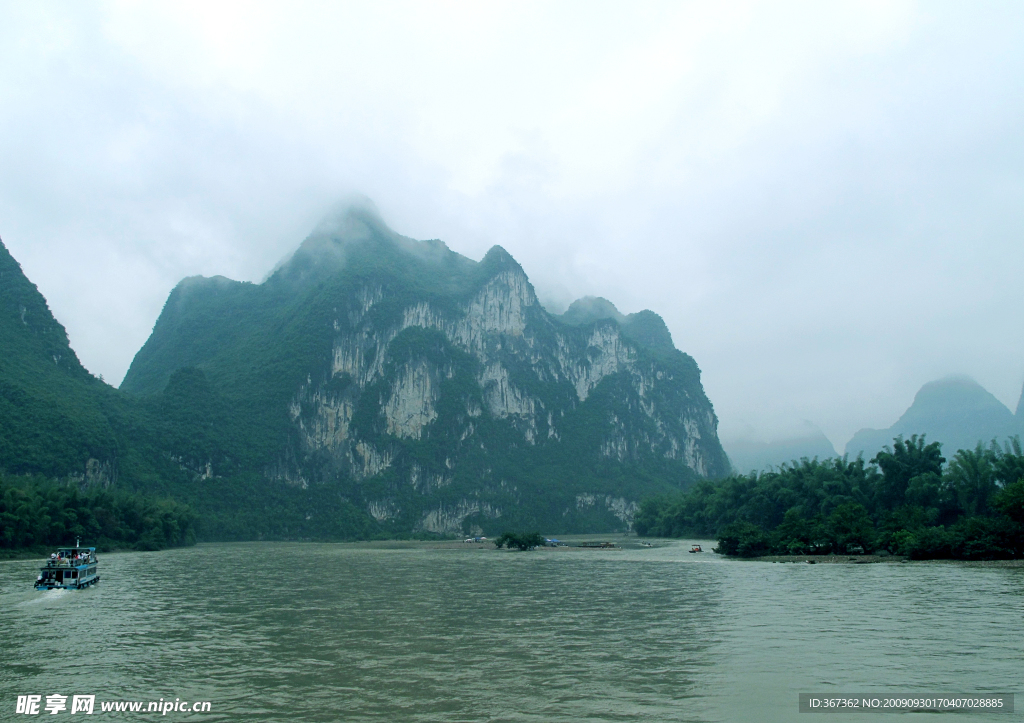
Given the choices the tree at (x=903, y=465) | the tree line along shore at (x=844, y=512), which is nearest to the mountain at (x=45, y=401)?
the tree line along shore at (x=844, y=512)

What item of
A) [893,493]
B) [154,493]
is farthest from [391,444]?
[893,493]

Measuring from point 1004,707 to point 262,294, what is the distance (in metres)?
154

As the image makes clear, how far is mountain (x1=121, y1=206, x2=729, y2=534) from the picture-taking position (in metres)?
120

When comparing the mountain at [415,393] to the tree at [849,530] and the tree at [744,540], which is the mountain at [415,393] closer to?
the tree at [744,540]

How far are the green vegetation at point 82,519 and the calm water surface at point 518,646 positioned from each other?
25.6 m

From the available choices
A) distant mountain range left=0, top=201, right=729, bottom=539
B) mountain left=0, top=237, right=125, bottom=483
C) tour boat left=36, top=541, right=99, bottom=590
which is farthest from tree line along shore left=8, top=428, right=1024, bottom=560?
tour boat left=36, top=541, right=99, bottom=590

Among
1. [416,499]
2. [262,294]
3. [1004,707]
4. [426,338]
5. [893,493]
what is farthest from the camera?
[262,294]

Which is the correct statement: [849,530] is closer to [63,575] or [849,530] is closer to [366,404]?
[63,575]

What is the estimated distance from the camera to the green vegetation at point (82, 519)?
51.4 m

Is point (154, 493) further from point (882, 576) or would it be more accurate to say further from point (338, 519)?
point (882, 576)

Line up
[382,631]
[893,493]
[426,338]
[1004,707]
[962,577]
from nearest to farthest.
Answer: [1004,707] → [382,631] → [962,577] → [893,493] → [426,338]

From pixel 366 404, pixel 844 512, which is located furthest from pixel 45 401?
pixel 844 512

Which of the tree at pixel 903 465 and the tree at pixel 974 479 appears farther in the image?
the tree at pixel 903 465

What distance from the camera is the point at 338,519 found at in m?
112
